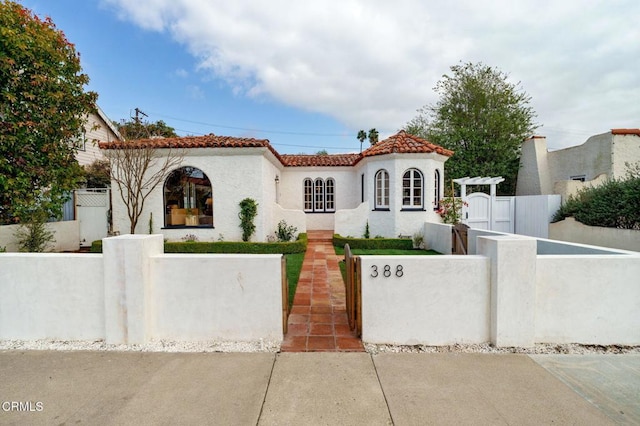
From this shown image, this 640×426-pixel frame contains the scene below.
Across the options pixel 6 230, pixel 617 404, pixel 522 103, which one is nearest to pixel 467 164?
pixel 522 103

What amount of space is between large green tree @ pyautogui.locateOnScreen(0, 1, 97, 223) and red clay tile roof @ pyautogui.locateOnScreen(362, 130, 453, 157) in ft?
35.3

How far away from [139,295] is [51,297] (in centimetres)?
156

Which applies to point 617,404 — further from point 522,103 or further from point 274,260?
Result: point 522,103

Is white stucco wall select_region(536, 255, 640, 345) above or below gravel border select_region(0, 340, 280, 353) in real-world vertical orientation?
above

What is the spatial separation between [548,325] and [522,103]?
23.5m

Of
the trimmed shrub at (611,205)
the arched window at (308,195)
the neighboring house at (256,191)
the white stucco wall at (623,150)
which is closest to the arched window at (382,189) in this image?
the neighboring house at (256,191)

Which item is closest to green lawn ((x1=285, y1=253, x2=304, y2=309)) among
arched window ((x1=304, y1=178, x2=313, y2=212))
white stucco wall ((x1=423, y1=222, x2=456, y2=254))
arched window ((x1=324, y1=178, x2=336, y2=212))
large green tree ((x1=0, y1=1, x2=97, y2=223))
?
white stucco wall ((x1=423, y1=222, x2=456, y2=254))

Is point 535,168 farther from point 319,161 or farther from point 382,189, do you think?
point 319,161

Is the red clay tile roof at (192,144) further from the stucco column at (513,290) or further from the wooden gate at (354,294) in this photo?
the stucco column at (513,290)

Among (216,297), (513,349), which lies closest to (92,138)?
(216,297)

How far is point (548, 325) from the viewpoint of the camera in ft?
14.3

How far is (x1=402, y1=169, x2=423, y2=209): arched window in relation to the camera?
13164 mm

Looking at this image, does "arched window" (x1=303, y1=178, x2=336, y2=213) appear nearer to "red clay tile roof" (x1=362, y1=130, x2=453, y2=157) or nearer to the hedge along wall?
"red clay tile roof" (x1=362, y1=130, x2=453, y2=157)

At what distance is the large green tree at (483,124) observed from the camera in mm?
21094
